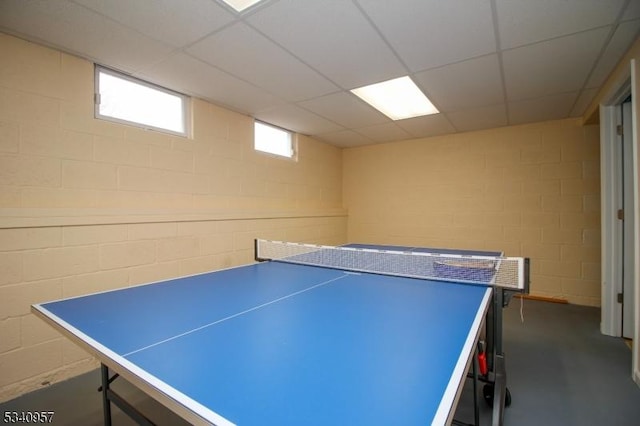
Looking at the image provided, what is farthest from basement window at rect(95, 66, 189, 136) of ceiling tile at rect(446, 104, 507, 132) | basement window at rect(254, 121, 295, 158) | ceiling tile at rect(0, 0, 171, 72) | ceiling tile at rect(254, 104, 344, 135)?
ceiling tile at rect(446, 104, 507, 132)

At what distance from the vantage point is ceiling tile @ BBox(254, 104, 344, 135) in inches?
142

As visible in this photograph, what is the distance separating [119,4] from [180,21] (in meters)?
0.32

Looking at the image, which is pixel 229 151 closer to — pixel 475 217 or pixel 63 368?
pixel 63 368

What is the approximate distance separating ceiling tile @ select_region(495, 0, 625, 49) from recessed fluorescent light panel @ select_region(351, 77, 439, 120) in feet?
3.05

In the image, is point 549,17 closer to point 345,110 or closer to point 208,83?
point 345,110

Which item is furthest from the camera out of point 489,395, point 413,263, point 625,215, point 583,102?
point 583,102

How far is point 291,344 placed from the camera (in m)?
1.05

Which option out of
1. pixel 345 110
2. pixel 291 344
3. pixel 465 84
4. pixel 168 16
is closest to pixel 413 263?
pixel 291 344

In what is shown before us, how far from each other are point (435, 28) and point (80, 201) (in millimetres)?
2892

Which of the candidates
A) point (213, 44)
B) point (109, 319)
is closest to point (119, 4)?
point (213, 44)

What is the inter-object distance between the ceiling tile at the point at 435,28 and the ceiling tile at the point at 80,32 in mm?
1583

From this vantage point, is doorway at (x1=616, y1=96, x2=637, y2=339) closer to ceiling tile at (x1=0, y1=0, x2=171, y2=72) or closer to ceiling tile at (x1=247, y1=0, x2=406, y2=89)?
ceiling tile at (x1=247, y1=0, x2=406, y2=89)

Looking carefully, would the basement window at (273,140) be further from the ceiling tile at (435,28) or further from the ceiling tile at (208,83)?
the ceiling tile at (435,28)

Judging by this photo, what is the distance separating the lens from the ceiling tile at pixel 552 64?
2.17 m
